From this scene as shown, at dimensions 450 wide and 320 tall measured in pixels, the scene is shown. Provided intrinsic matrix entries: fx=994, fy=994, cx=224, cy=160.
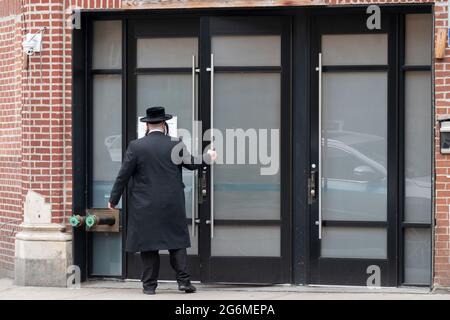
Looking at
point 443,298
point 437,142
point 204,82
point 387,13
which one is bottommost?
point 443,298

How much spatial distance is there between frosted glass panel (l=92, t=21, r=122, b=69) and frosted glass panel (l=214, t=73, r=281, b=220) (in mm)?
1211

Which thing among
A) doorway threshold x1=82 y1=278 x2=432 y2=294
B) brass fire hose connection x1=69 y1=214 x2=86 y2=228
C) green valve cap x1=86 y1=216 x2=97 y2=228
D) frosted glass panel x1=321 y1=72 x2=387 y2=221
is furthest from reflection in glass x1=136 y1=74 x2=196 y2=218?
frosted glass panel x1=321 y1=72 x2=387 y2=221

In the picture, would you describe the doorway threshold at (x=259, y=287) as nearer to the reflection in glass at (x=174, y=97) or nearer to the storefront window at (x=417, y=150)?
the storefront window at (x=417, y=150)

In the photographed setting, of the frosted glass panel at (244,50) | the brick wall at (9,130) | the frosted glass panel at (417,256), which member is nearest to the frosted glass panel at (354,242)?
the frosted glass panel at (417,256)

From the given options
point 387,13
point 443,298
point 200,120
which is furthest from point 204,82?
point 443,298

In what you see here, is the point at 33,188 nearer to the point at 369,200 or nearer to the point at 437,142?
the point at 369,200

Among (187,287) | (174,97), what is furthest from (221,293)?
(174,97)

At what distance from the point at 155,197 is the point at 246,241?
1303mm

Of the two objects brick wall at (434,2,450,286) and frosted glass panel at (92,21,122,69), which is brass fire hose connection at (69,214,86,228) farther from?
brick wall at (434,2,450,286)

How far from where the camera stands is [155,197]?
9945mm

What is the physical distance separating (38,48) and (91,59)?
0.68m

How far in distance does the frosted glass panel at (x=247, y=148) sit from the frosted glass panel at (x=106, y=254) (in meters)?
1.25

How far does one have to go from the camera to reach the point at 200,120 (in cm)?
1075

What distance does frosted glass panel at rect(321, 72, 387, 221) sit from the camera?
10484 mm
